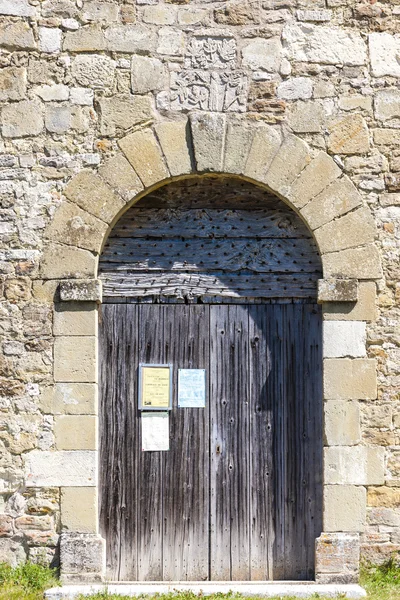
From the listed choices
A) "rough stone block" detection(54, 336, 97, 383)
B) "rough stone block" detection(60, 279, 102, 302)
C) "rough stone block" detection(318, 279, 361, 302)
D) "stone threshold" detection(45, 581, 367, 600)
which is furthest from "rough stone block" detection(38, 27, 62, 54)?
"stone threshold" detection(45, 581, 367, 600)

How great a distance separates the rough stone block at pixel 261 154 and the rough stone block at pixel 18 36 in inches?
70.1

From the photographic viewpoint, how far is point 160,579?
18.6ft

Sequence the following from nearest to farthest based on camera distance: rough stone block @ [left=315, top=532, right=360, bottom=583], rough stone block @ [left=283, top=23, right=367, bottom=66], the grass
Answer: the grass
rough stone block @ [left=315, top=532, right=360, bottom=583]
rough stone block @ [left=283, top=23, right=367, bottom=66]

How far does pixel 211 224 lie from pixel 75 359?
1.43 metres

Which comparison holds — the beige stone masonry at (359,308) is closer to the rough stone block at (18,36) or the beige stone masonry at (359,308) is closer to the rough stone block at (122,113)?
the rough stone block at (122,113)

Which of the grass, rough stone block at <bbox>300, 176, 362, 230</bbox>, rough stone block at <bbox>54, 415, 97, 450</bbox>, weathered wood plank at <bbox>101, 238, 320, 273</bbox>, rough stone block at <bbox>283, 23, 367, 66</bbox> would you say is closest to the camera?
the grass

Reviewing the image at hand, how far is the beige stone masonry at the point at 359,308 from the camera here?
5.56 meters

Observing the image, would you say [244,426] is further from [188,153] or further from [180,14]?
[180,14]

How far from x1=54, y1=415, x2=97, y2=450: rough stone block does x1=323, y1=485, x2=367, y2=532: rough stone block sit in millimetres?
1737

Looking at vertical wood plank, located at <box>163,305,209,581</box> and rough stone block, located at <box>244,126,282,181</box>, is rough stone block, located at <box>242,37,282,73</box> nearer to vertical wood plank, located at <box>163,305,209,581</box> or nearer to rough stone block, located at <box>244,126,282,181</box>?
rough stone block, located at <box>244,126,282,181</box>

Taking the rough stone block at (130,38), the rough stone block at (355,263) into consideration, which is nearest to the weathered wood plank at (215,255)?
the rough stone block at (355,263)

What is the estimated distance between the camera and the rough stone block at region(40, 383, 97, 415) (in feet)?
18.1

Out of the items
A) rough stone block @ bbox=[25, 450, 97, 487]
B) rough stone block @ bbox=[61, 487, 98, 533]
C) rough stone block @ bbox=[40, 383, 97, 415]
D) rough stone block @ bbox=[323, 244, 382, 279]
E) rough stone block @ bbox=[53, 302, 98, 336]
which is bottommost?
rough stone block @ bbox=[61, 487, 98, 533]

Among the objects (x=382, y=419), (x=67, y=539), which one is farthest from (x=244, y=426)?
(x=67, y=539)
